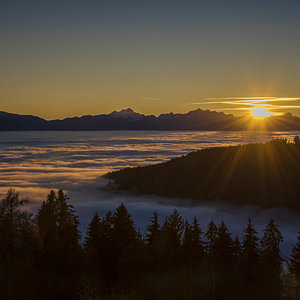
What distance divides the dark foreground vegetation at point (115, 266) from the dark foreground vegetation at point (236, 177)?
354 feet

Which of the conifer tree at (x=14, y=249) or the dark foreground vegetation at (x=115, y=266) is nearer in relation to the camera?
the dark foreground vegetation at (x=115, y=266)

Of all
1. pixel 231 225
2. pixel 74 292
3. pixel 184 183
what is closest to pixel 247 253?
pixel 74 292

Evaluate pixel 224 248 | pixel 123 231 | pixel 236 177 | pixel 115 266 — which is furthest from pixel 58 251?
pixel 236 177

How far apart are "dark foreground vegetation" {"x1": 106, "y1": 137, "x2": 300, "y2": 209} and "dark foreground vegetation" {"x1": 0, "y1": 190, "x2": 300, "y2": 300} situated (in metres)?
108

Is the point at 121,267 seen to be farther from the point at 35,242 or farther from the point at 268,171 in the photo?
the point at 268,171

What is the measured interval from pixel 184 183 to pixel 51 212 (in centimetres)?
13593

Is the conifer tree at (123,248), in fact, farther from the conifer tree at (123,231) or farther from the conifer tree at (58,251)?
the conifer tree at (58,251)

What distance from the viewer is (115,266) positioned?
1651 inches

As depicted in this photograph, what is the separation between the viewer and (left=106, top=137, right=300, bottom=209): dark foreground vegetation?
15025 centimetres

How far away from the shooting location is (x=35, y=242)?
3597cm

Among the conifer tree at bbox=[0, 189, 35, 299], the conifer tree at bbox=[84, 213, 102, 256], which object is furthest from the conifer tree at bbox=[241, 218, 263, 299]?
the conifer tree at bbox=[0, 189, 35, 299]

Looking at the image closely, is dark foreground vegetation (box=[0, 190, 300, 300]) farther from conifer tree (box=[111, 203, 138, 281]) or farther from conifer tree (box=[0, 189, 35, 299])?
conifer tree (box=[111, 203, 138, 281])

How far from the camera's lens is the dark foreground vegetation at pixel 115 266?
2981 centimetres

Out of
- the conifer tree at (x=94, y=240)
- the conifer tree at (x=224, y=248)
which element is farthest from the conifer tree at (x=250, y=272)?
the conifer tree at (x=94, y=240)
